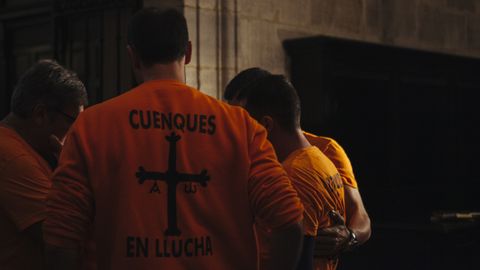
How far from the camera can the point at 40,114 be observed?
318 cm

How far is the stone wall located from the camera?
311 inches

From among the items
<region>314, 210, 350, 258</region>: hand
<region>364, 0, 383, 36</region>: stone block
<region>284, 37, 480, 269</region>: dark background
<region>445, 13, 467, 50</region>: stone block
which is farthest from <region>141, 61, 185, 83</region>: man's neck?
<region>445, 13, 467, 50</region>: stone block

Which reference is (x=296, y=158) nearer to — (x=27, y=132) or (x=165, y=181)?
(x=165, y=181)

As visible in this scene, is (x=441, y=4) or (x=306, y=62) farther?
(x=441, y=4)

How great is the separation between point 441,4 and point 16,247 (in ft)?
26.0

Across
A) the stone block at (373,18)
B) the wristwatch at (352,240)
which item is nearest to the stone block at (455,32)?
the stone block at (373,18)

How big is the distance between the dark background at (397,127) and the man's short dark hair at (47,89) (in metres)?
4.36

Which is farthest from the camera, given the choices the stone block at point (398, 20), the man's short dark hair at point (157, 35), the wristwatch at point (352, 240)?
the stone block at point (398, 20)

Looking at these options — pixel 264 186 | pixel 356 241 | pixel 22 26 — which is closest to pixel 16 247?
pixel 264 186

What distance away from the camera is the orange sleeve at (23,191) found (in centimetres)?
297

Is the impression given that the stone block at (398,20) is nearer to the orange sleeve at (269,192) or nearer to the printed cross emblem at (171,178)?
the orange sleeve at (269,192)

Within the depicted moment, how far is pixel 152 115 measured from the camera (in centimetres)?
252

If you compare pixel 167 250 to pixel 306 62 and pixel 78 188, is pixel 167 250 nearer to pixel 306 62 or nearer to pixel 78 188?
pixel 78 188

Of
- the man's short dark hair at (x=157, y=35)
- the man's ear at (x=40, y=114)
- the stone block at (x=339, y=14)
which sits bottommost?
the stone block at (x=339, y=14)
